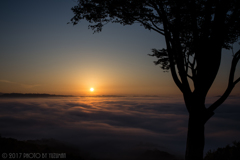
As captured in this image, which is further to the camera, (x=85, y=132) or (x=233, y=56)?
(x=85, y=132)

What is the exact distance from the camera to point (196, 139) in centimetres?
772

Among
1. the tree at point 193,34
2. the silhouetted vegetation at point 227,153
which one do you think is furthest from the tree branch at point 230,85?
the silhouetted vegetation at point 227,153

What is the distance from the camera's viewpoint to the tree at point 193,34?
25.1 ft

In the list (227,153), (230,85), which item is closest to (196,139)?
(230,85)

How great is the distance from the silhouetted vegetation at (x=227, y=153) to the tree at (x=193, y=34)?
277cm

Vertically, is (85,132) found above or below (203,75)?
below

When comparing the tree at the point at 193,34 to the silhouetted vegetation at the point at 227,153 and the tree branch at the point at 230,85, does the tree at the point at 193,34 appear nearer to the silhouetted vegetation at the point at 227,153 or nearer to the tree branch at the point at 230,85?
the tree branch at the point at 230,85

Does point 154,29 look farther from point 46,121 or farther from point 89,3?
point 46,121

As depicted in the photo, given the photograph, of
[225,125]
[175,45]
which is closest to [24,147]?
[175,45]

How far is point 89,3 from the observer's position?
9031 mm

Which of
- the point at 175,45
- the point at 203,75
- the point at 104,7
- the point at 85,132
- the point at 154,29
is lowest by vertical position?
the point at 85,132

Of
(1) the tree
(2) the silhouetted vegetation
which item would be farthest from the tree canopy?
(2) the silhouetted vegetation

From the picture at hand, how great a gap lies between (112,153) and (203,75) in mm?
60818

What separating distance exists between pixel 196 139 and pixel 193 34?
5099mm
